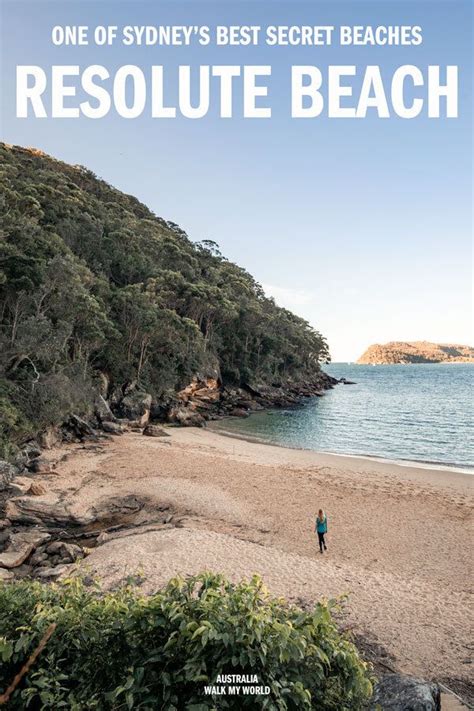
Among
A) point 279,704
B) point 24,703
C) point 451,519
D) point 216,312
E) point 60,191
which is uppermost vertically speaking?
point 60,191

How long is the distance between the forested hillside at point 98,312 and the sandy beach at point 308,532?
5.96 m

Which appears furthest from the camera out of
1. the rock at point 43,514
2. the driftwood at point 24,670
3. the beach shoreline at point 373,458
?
the beach shoreline at point 373,458

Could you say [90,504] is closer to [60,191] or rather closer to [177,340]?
[177,340]

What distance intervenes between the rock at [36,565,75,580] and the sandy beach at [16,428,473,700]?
685 millimetres

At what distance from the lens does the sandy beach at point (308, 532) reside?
8.93 metres

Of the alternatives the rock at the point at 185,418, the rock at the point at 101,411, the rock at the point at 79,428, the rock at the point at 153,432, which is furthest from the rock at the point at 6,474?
the rock at the point at 185,418

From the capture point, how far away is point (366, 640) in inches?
317

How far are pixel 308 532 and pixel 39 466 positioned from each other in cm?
1258

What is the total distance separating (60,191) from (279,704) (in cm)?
4954

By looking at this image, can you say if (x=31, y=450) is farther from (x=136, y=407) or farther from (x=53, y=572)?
(x=136, y=407)

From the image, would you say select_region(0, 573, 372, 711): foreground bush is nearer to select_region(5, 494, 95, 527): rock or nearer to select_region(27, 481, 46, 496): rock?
select_region(5, 494, 95, 527): rock

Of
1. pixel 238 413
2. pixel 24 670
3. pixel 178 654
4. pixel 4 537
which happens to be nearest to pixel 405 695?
pixel 178 654

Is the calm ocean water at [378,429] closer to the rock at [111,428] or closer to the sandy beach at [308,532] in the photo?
the sandy beach at [308,532]

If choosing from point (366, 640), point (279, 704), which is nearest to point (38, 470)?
point (366, 640)
